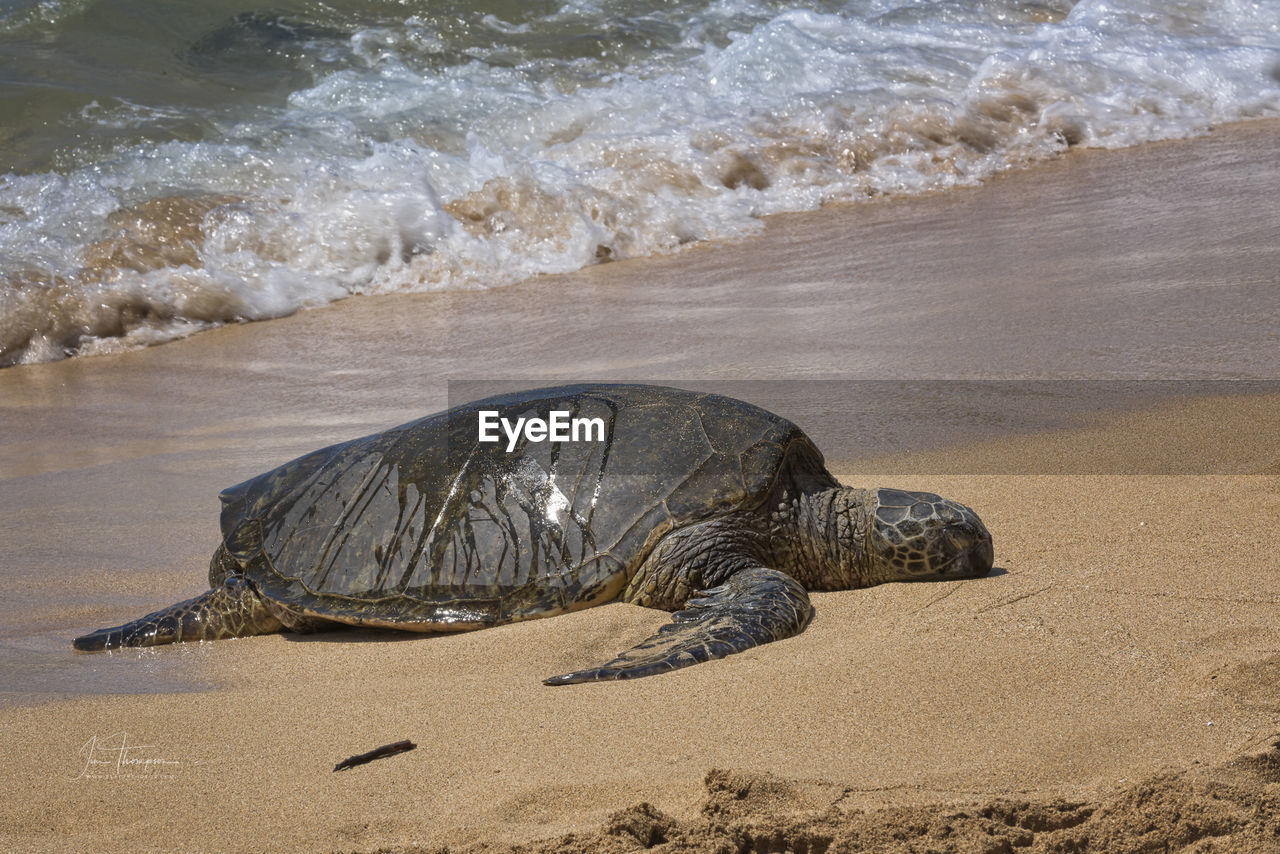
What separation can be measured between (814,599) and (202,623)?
177cm

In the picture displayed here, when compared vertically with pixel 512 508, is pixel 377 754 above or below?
below

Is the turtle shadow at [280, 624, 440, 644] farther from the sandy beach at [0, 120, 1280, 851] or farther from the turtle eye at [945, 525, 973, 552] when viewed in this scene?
the turtle eye at [945, 525, 973, 552]

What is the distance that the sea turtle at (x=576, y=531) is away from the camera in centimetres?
317

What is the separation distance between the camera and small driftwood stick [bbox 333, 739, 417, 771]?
225 centimetres

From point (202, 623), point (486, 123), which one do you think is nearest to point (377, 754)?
point (202, 623)

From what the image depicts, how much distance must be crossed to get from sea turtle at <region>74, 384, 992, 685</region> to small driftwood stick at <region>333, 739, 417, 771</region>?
0.86m

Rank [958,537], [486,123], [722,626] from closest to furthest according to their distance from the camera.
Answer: [722,626] < [958,537] < [486,123]

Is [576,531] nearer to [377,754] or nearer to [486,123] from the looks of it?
[377,754]

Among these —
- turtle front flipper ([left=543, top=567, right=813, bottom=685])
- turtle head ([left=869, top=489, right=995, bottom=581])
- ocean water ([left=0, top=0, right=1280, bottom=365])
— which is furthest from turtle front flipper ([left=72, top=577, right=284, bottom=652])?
ocean water ([left=0, top=0, right=1280, bottom=365])

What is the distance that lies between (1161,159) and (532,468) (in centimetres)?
634

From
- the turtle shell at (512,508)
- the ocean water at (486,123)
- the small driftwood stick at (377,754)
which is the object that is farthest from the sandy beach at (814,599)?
the ocean water at (486,123)

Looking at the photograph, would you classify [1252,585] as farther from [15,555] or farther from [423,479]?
[15,555]

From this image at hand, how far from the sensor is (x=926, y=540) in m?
3.14

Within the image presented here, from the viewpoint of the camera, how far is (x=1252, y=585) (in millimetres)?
2717
